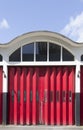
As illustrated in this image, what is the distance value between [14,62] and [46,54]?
5.13ft

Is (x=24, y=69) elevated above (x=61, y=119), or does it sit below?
above

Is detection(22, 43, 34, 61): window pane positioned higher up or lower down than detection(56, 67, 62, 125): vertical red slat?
higher up

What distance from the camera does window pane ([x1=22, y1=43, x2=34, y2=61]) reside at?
20484 mm

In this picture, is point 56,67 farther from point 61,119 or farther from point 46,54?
point 61,119

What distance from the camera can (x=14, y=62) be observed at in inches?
808

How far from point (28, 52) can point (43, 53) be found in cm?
71

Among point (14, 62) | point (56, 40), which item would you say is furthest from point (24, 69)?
point (56, 40)

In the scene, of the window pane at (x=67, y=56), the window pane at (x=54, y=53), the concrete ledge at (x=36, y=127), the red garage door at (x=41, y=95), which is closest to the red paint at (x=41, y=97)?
the red garage door at (x=41, y=95)

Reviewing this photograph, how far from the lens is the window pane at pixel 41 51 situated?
20.5m

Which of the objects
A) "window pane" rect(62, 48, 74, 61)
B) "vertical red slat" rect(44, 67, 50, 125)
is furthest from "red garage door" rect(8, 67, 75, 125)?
"window pane" rect(62, 48, 74, 61)

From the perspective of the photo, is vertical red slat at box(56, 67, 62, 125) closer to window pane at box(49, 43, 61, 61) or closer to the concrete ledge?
window pane at box(49, 43, 61, 61)

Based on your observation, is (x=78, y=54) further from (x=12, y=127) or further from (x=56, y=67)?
(x=12, y=127)

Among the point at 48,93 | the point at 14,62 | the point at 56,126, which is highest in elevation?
the point at 14,62

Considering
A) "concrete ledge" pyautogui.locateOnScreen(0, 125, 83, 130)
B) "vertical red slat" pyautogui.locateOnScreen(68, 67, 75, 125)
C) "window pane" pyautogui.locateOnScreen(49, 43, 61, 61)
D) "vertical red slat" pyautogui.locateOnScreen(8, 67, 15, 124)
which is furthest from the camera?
"vertical red slat" pyautogui.locateOnScreen(8, 67, 15, 124)
